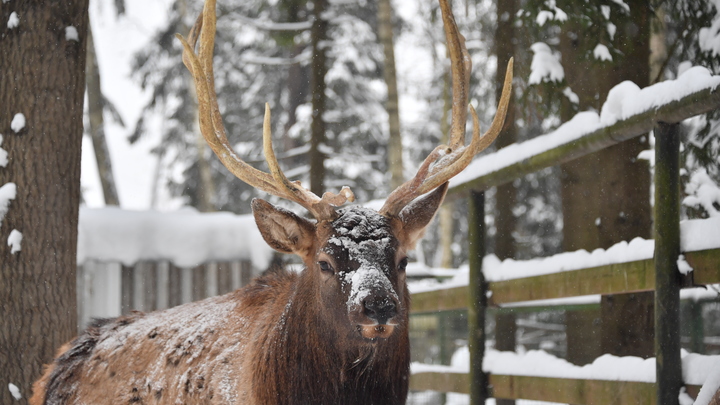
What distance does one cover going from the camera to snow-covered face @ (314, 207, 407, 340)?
366 centimetres

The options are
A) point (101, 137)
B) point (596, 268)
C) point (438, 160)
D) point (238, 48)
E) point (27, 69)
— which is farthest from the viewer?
point (238, 48)

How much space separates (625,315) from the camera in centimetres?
521

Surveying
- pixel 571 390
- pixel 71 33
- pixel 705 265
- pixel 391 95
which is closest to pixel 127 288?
pixel 71 33

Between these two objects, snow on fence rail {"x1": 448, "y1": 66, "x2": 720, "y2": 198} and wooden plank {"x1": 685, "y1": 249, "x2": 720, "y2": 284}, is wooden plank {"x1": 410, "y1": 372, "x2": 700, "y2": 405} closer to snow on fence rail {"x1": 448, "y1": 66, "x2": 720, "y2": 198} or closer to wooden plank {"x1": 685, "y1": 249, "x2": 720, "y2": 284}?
wooden plank {"x1": 685, "y1": 249, "x2": 720, "y2": 284}

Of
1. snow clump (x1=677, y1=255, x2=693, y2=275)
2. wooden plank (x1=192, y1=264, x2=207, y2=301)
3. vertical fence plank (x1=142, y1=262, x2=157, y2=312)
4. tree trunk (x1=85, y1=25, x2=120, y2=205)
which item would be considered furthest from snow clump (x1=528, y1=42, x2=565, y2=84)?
tree trunk (x1=85, y1=25, x2=120, y2=205)

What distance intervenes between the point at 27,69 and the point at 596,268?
424cm

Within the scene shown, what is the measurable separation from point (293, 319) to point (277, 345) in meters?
0.17

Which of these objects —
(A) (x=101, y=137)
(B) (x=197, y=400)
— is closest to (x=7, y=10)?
(B) (x=197, y=400)

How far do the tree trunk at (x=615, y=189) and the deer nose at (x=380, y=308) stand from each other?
228 cm

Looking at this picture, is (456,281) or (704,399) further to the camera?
(456,281)

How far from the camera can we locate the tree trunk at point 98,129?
15469 millimetres

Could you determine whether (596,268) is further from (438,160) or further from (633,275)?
(438,160)

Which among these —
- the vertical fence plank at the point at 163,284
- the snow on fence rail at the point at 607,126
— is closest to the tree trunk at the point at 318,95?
the vertical fence plank at the point at 163,284

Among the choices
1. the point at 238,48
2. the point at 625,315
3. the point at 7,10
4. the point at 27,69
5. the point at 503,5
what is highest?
the point at 238,48
